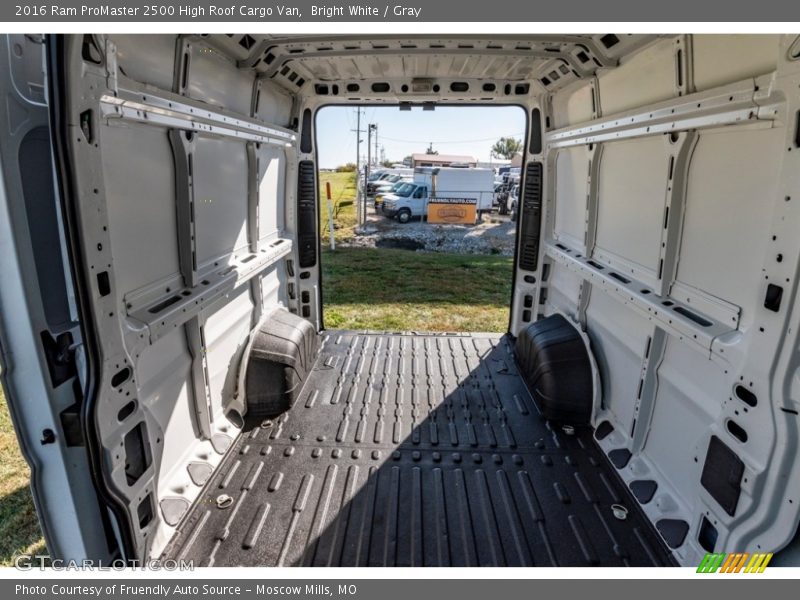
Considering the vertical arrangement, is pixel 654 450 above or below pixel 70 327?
below

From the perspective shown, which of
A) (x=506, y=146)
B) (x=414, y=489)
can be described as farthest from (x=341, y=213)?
(x=506, y=146)

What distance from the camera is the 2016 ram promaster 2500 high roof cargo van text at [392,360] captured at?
1847 mm

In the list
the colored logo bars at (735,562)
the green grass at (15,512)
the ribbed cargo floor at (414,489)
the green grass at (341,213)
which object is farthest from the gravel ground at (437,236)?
the colored logo bars at (735,562)

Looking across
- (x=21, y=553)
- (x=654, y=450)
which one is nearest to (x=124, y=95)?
(x=21, y=553)

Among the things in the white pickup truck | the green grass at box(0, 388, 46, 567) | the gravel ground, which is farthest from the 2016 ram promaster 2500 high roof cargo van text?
the white pickup truck

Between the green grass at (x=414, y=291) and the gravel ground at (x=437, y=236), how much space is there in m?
1.23

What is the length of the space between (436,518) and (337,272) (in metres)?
8.13

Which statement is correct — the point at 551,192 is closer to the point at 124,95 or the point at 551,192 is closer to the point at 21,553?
the point at 124,95

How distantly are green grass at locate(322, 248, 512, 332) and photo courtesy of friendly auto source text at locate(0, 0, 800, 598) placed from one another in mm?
1925

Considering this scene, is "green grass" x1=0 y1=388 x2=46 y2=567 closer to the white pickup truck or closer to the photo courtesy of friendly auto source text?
the photo courtesy of friendly auto source text

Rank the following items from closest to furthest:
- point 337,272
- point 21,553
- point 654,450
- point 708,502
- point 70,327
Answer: point 70,327 < point 708,502 < point 21,553 < point 654,450 < point 337,272

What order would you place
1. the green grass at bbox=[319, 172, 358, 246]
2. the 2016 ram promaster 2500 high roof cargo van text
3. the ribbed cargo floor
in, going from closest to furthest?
the 2016 ram promaster 2500 high roof cargo van text < the ribbed cargo floor < the green grass at bbox=[319, 172, 358, 246]

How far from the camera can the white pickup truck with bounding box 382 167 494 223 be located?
19641 mm

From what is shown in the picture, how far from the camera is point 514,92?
16.7 feet
